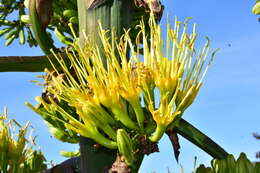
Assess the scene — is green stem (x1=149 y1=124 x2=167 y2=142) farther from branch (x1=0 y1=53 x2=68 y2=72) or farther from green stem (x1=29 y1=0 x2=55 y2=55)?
green stem (x1=29 y1=0 x2=55 y2=55)

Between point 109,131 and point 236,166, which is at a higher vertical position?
point 109,131

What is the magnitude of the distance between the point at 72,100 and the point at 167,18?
0.45 meters

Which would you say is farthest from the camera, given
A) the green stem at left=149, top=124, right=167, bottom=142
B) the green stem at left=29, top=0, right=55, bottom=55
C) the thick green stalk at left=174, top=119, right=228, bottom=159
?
the green stem at left=29, top=0, right=55, bottom=55

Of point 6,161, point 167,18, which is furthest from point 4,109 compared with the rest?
point 167,18

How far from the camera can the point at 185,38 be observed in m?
1.56

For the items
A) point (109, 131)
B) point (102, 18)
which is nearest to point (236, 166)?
point (109, 131)

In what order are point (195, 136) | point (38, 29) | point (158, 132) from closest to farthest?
point (158, 132) → point (195, 136) → point (38, 29)

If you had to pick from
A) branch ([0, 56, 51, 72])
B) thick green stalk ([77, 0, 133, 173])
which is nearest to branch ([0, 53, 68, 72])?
branch ([0, 56, 51, 72])

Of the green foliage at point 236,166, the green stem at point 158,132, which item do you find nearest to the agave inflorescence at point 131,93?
the green stem at point 158,132

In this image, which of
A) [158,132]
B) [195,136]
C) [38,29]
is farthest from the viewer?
[38,29]

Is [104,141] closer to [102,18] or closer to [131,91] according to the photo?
[131,91]

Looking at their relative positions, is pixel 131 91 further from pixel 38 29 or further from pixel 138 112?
pixel 38 29

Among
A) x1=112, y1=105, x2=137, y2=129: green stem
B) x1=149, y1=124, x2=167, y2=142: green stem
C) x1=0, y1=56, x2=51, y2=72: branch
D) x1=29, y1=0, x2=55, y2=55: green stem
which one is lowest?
x1=149, y1=124, x2=167, y2=142: green stem

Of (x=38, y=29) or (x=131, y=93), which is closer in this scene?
(x=131, y=93)
